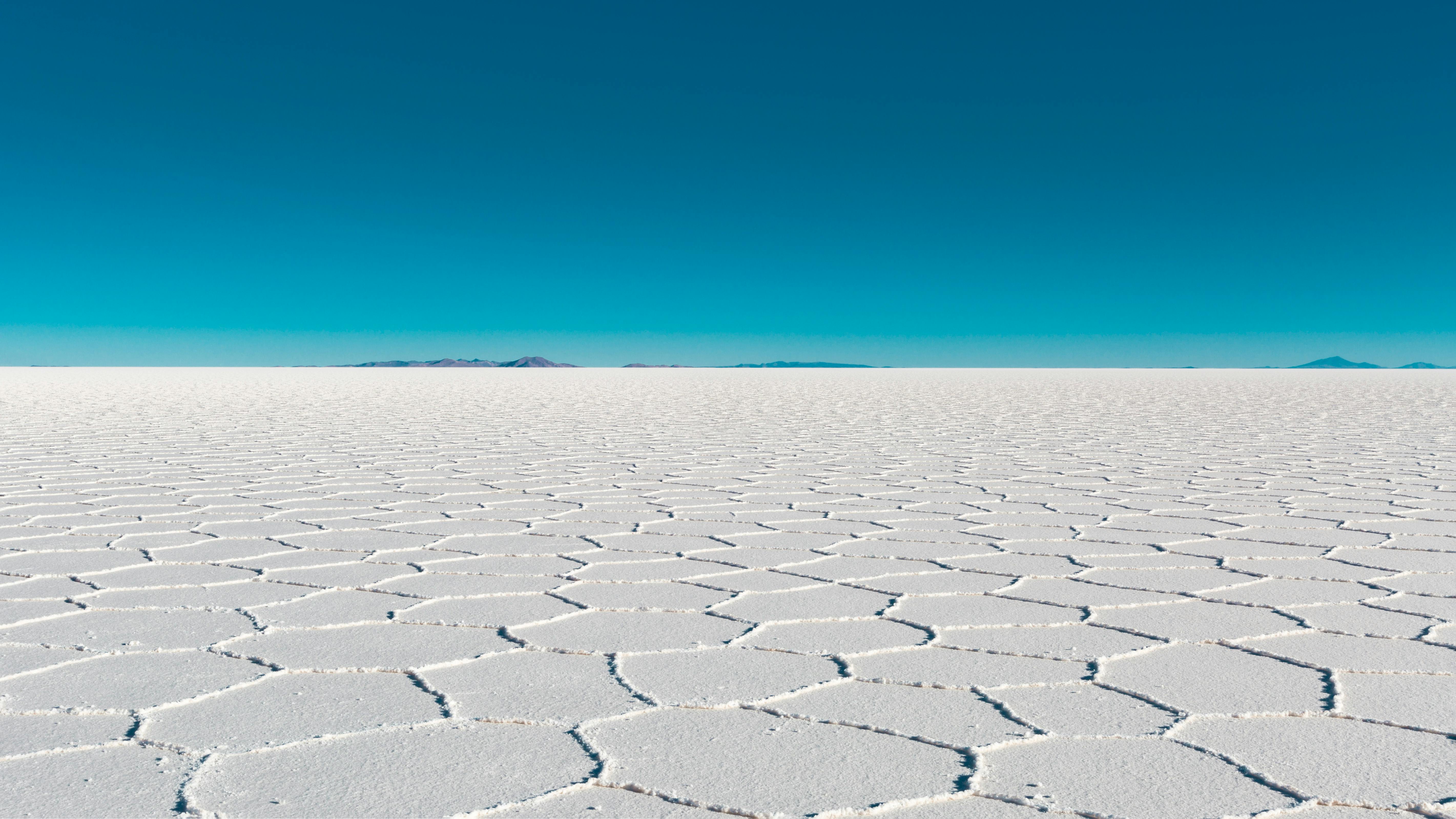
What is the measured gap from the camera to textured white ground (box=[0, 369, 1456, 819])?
1164mm

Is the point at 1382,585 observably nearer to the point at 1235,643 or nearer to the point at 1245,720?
the point at 1235,643

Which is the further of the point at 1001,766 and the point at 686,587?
the point at 686,587

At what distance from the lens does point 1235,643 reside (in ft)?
5.62

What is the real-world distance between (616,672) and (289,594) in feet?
2.79

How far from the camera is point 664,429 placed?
668 centimetres

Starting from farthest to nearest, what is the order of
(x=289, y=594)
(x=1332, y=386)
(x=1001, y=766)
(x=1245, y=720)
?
(x=1332, y=386) → (x=289, y=594) → (x=1245, y=720) → (x=1001, y=766)

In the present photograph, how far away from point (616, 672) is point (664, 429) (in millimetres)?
5133

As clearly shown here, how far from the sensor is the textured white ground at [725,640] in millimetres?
1164

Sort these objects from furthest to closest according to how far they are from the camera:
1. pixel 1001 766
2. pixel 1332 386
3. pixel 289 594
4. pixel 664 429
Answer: pixel 1332 386 → pixel 664 429 → pixel 289 594 → pixel 1001 766

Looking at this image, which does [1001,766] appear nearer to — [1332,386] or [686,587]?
[686,587]

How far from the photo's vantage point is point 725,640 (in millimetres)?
1747

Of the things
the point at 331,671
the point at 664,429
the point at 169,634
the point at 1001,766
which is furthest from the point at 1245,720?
the point at 664,429

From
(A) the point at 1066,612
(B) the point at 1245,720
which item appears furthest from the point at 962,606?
(B) the point at 1245,720

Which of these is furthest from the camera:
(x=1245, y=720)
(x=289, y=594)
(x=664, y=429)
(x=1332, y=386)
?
(x=1332, y=386)
